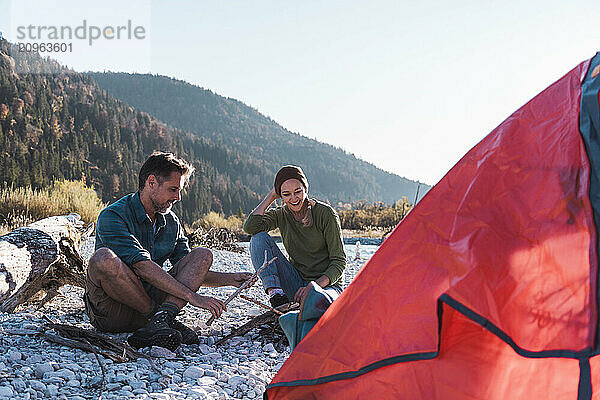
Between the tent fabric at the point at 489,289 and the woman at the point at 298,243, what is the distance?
1.61 meters

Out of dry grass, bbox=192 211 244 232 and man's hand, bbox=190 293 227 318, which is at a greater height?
man's hand, bbox=190 293 227 318

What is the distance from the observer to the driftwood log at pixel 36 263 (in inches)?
136

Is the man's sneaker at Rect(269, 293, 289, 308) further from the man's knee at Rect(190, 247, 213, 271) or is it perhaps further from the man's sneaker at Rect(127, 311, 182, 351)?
the man's sneaker at Rect(127, 311, 182, 351)

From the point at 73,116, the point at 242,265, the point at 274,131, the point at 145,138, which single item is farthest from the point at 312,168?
the point at 242,265

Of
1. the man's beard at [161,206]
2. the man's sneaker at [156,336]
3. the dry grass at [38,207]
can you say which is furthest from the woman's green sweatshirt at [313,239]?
the dry grass at [38,207]

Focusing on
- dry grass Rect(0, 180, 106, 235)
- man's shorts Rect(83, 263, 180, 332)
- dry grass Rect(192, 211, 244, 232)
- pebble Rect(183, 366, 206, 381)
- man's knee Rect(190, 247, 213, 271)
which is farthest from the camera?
dry grass Rect(192, 211, 244, 232)

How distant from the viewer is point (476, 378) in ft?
4.42

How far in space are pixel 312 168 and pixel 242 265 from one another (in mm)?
63048

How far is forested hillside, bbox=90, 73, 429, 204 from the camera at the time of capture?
226 ft

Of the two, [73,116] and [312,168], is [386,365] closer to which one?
[73,116]

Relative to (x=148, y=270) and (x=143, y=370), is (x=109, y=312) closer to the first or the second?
(x=148, y=270)

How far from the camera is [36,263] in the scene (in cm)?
371

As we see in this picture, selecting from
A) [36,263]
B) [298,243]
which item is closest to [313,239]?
[298,243]

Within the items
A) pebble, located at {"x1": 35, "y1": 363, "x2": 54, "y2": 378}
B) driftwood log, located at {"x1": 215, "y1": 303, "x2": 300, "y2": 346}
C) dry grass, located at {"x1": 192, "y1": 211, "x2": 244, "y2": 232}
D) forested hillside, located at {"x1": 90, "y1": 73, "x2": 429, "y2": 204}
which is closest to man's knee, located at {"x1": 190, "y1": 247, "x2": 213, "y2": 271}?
driftwood log, located at {"x1": 215, "y1": 303, "x2": 300, "y2": 346}
